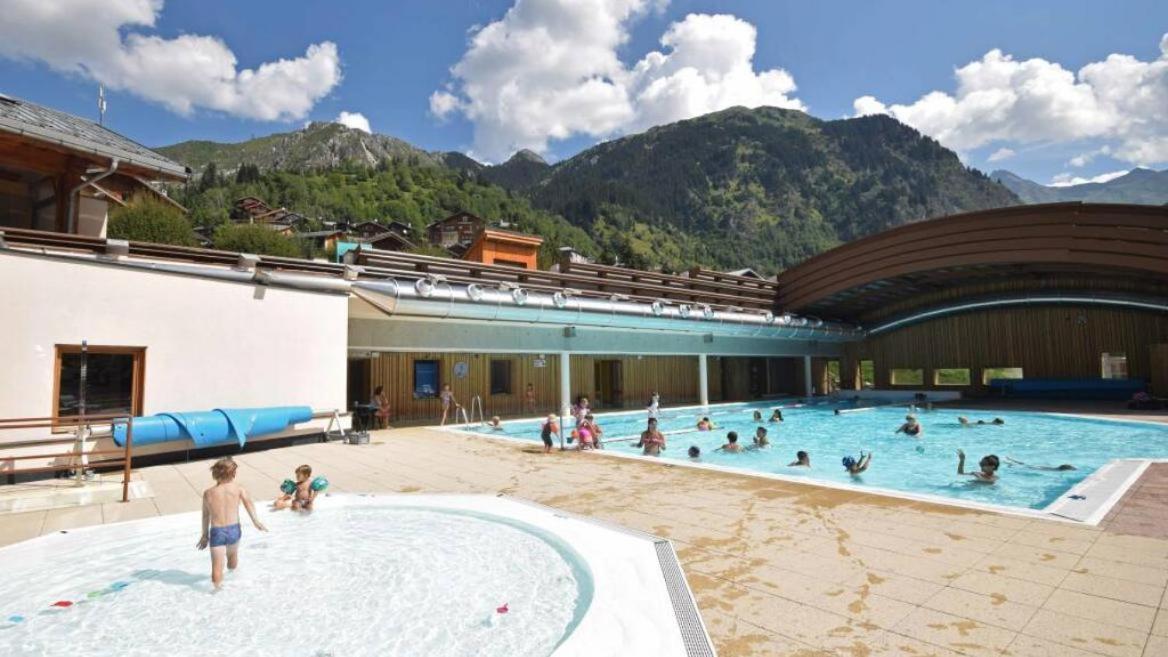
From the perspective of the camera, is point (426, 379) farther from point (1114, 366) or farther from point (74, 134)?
point (1114, 366)

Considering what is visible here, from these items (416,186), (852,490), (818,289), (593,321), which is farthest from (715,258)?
(852,490)

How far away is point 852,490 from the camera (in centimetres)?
685

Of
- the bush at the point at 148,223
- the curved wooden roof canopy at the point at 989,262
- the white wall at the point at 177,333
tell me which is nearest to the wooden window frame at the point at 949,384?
the curved wooden roof canopy at the point at 989,262

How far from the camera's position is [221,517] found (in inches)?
201

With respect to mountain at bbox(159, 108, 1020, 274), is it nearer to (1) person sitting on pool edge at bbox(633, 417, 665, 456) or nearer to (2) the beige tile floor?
(1) person sitting on pool edge at bbox(633, 417, 665, 456)

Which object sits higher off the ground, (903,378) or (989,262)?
(989,262)

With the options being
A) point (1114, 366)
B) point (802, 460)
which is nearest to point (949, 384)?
point (1114, 366)

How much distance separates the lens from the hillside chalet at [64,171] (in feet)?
30.7

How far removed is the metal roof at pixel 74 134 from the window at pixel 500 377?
36.1ft

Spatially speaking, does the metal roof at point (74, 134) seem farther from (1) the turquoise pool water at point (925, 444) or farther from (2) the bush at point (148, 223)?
(2) the bush at point (148, 223)

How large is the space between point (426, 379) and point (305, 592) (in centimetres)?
1349

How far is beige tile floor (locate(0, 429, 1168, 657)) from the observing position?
320 centimetres

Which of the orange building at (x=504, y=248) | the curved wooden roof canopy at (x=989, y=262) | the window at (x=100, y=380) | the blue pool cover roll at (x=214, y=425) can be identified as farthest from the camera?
the orange building at (x=504, y=248)

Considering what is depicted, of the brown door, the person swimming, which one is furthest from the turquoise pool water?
the brown door
